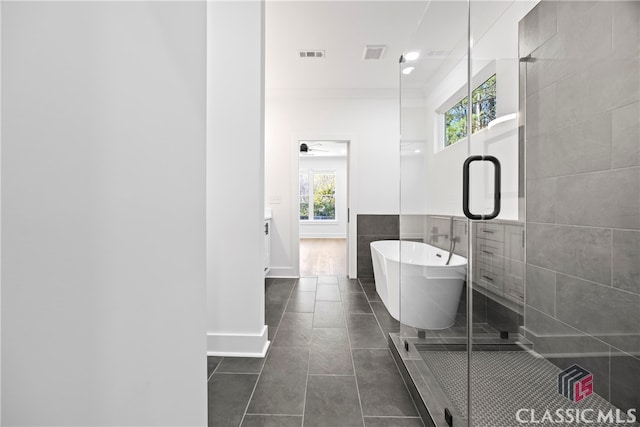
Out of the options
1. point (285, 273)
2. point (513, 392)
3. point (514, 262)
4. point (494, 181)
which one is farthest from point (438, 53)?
point (285, 273)

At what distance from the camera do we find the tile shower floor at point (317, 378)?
1.44m

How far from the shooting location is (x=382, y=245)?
3.87m

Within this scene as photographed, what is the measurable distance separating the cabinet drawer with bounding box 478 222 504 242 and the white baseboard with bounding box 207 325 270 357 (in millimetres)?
1545

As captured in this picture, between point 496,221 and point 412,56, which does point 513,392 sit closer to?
point 496,221

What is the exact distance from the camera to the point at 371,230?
4.42 metres

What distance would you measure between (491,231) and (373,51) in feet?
9.11

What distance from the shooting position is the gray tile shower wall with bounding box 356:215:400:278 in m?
4.39

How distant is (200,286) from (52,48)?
54 cm

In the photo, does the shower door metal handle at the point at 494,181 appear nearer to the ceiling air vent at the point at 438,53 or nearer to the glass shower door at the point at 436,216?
the glass shower door at the point at 436,216

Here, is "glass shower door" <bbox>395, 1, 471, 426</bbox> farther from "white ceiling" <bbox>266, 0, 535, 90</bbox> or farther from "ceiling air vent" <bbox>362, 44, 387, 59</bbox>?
"ceiling air vent" <bbox>362, 44, 387, 59</bbox>

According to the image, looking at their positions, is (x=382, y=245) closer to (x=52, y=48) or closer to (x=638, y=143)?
(x=638, y=143)

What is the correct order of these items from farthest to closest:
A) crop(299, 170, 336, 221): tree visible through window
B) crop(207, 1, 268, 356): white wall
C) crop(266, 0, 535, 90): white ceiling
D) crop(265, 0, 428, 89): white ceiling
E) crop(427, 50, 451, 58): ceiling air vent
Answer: crop(299, 170, 336, 221): tree visible through window
crop(265, 0, 428, 89): white ceiling
crop(207, 1, 268, 356): white wall
crop(427, 50, 451, 58): ceiling air vent
crop(266, 0, 535, 90): white ceiling

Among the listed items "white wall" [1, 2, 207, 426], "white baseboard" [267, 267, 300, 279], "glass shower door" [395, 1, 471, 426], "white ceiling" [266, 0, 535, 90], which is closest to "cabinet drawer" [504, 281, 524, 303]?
"glass shower door" [395, 1, 471, 426]

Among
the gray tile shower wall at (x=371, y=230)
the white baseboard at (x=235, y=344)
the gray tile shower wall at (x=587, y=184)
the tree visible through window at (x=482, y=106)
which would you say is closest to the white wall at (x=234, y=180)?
the white baseboard at (x=235, y=344)
